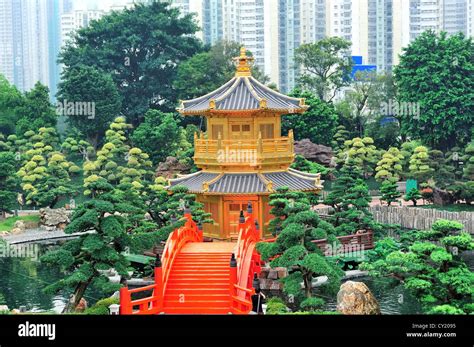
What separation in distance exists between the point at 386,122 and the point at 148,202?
1753cm

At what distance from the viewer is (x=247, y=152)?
23828mm

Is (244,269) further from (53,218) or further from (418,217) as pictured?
(53,218)

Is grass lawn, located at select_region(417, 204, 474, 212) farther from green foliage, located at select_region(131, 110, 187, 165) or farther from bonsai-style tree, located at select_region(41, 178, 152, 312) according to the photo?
bonsai-style tree, located at select_region(41, 178, 152, 312)

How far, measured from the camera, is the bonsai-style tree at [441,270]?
13.2 meters

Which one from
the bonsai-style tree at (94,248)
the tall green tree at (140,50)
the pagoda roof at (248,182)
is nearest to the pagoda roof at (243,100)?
the pagoda roof at (248,182)

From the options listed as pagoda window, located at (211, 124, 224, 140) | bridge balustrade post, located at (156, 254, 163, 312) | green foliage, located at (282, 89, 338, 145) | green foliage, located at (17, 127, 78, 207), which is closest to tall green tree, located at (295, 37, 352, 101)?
green foliage, located at (282, 89, 338, 145)

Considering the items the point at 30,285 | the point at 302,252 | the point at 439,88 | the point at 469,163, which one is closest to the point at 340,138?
the point at 439,88

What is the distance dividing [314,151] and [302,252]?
66.0 feet

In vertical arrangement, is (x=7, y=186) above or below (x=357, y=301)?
above

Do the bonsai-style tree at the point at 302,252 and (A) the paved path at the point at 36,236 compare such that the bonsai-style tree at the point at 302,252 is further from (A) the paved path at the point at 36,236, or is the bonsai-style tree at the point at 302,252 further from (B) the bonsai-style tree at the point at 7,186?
(B) the bonsai-style tree at the point at 7,186

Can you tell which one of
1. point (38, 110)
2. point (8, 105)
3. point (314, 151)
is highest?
point (8, 105)

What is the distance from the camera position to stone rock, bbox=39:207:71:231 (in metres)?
31.9

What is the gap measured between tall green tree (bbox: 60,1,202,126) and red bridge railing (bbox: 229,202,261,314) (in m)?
24.0
